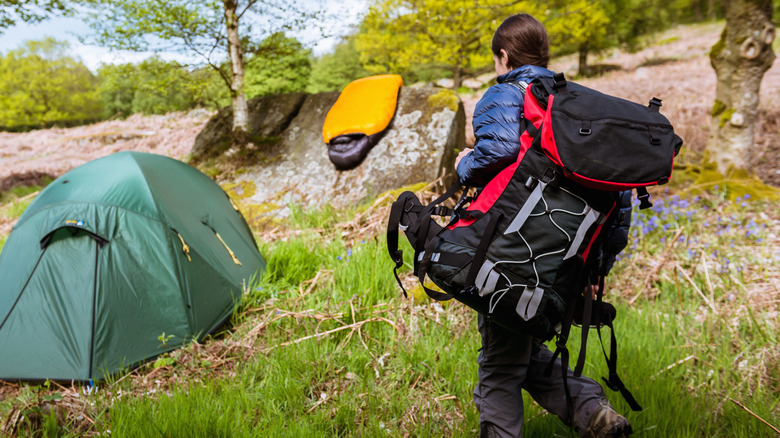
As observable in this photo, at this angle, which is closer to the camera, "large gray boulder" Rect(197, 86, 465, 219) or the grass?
Answer: the grass

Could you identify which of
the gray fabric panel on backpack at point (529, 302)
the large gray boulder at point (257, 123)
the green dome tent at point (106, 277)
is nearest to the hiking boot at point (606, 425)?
the gray fabric panel on backpack at point (529, 302)

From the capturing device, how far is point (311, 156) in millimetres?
6156

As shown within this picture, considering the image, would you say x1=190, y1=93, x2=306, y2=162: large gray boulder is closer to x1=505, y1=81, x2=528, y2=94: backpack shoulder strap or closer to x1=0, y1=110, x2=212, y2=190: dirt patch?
x1=0, y1=110, x2=212, y2=190: dirt patch

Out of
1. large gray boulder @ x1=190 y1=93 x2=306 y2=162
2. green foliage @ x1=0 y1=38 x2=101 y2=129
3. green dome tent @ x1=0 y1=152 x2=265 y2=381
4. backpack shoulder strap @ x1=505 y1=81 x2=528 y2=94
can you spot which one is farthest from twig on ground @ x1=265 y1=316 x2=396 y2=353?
green foliage @ x1=0 y1=38 x2=101 y2=129

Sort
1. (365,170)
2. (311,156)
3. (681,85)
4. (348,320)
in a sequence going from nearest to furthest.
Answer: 1. (348,320)
2. (365,170)
3. (311,156)
4. (681,85)

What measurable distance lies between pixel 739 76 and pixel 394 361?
5344 mm

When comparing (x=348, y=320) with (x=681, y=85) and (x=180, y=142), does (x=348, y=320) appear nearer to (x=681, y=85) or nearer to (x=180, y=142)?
(x=180, y=142)

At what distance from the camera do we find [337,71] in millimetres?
19266

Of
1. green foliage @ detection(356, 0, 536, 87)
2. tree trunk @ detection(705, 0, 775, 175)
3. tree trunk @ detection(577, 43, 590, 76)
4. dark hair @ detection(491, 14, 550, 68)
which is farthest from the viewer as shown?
tree trunk @ detection(577, 43, 590, 76)

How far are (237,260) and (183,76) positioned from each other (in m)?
3.64

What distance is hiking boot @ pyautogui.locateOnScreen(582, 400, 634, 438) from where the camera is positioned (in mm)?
1700

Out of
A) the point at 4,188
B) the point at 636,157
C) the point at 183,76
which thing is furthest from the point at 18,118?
the point at 636,157

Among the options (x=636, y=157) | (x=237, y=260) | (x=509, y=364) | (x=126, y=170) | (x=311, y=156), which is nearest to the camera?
(x=636, y=157)

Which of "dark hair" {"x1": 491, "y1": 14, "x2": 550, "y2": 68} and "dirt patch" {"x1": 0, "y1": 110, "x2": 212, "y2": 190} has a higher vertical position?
"dark hair" {"x1": 491, "y1": 14, "x2": 550, "y2": 68}
